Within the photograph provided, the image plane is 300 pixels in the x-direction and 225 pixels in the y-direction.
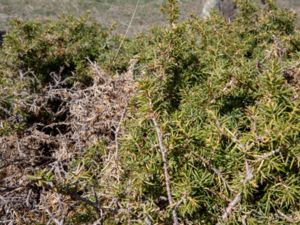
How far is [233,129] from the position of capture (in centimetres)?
143

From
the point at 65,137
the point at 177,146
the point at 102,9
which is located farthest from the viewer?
the point at 102,9

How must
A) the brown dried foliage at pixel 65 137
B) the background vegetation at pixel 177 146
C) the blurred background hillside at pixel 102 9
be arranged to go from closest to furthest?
the background vegetation at pixel 177 146 → the brown dried foliage at pixel 65 137 → the blurred background hillside at pixel 102 9

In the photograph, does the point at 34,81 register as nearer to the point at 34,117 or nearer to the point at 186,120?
the point at 34,117

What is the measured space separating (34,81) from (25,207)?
1.13 m

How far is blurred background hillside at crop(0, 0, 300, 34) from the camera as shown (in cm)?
1366

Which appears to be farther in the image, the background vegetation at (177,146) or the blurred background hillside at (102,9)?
the blurred background hillside at (102,9)

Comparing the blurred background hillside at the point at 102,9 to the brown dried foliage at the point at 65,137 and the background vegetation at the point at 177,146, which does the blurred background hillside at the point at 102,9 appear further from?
the background vegetation at the point at 177,146

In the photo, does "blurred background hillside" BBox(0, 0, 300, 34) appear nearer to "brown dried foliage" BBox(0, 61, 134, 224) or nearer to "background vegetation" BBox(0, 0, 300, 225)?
"brown dried foliage" BBox(0, 61, 134, 224)

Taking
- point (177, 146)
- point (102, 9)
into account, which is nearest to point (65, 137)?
point (177, 146)

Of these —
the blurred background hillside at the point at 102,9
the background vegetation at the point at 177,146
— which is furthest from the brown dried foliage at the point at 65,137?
the blurred background hillside at the point at 102,9

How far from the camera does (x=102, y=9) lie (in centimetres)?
1508

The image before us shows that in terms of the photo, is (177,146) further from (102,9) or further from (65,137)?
(102,9)

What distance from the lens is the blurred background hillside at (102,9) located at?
44.8ft

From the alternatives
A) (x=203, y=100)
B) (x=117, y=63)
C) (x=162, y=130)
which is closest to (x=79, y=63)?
(x=117, y=63)
